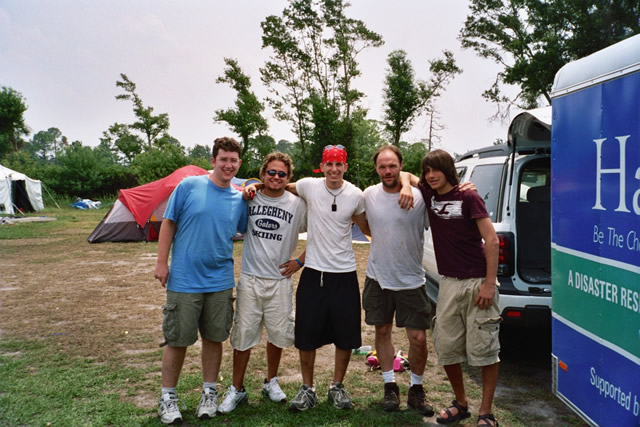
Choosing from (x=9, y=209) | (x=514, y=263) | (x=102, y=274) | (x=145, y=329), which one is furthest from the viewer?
(x=9, y=209)

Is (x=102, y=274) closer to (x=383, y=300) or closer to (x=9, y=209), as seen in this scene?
(x=383, y=300)

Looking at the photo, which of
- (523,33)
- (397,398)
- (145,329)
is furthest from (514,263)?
(523,33)

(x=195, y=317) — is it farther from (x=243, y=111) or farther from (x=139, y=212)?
(x=243, y=111)

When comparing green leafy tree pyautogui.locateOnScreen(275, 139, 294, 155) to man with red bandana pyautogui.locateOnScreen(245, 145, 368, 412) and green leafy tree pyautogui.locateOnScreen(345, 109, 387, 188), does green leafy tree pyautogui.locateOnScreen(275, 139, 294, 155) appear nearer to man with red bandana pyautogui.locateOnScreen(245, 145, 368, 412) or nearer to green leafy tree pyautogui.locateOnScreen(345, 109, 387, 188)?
green leafy tree pyautogui.locateOnScreen(345, 109, 387, 188)

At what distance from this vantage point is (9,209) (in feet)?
80.0

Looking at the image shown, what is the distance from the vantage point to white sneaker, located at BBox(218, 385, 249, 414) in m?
3.40

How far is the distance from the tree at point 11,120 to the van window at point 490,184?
48279 millimetres

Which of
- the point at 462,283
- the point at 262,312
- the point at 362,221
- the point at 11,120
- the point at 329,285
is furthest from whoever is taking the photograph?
the point at 11,120

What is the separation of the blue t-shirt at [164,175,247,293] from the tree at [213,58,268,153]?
96.2ft

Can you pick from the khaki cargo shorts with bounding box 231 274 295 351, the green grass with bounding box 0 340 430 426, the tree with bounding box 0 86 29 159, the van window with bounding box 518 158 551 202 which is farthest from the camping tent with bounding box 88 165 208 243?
the tree with bounding box 0 86 29 159

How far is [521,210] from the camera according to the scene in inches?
192

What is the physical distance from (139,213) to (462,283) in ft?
39.9

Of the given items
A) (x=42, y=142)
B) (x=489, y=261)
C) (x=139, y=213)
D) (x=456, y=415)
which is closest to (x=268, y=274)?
(x=489, y=261)

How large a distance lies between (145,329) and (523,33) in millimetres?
22402
